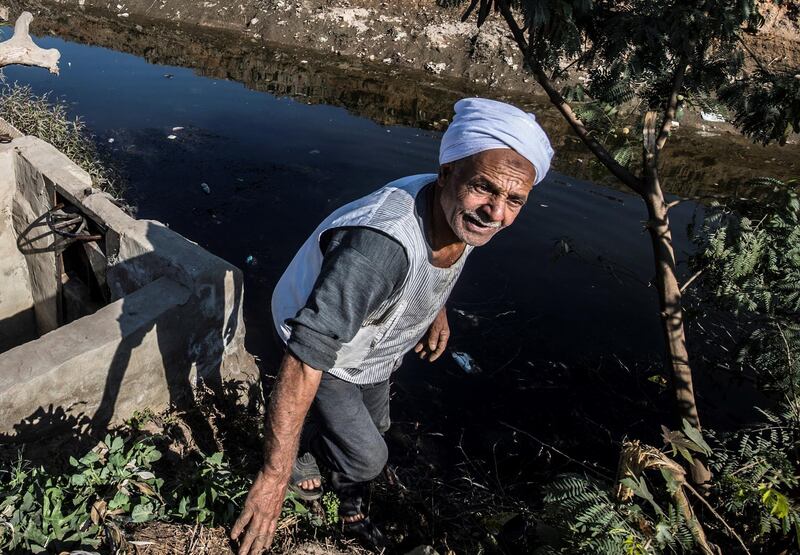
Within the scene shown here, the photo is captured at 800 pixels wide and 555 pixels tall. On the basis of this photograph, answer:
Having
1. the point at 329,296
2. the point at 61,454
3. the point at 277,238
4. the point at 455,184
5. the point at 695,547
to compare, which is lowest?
the point at 277,238

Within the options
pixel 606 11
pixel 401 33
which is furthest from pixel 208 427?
pixel 401 33

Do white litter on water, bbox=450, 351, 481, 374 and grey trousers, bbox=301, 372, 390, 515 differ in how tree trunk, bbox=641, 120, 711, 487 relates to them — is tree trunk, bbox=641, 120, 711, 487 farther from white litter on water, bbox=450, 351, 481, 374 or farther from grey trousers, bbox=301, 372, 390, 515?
white litter on water, bbox=450, 351, 481, 374


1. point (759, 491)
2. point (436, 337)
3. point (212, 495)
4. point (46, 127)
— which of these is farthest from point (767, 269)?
point (46, 127)

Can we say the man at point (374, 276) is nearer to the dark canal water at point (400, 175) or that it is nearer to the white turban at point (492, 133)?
the white turban at point (492, 133)

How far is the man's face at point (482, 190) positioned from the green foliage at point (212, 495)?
1.20m

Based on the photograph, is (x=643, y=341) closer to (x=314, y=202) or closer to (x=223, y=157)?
(x=314, y=202)

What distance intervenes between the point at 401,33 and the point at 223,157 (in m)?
6.02

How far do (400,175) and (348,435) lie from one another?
5803 millimetres

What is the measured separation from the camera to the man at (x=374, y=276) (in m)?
1.67

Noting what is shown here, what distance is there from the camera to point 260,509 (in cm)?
183

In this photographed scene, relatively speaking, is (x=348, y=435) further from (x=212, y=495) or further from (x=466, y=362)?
(x=466, y=362)

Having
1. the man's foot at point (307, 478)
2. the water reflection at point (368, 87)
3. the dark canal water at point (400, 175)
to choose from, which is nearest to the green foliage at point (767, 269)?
the dark canal water at point (400, 175)

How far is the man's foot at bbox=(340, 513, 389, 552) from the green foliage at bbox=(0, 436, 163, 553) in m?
0.89

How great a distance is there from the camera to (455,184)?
1.88 metres
